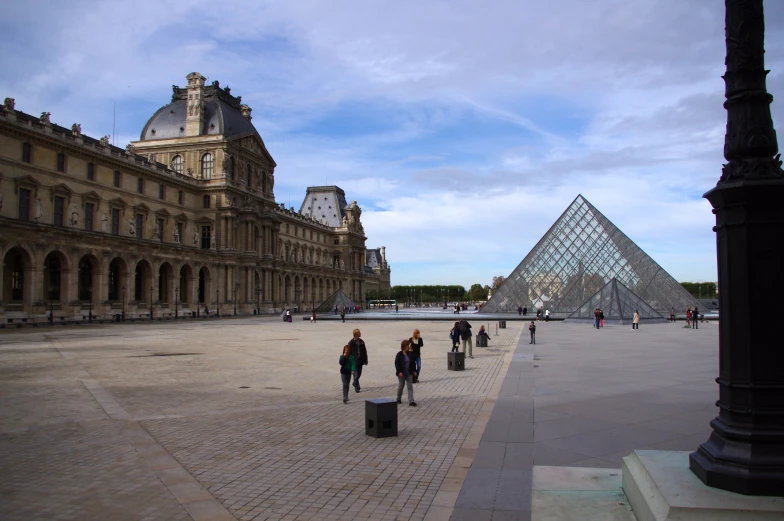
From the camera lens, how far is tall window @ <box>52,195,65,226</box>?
44.7 meters

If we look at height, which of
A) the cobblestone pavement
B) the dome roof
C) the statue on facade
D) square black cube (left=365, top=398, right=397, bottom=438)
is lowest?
the cobblestone pavement

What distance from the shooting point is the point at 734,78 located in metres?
4.25

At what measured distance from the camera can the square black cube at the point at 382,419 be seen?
8016 millimetres

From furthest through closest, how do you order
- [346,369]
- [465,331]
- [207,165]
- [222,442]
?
[207,165] < [465,331] < [346,369] < [222,442]

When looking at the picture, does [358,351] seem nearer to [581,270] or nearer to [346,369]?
[346,369]

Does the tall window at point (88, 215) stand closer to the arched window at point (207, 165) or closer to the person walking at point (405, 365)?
the arched window at point (207, 165)

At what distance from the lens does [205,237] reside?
214ft

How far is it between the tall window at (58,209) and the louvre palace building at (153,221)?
0.08 meters

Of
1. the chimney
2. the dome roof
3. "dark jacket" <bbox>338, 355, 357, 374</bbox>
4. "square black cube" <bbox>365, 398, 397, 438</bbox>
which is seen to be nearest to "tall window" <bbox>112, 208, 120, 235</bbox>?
the dome roof

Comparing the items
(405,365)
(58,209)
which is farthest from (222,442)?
(58,209)

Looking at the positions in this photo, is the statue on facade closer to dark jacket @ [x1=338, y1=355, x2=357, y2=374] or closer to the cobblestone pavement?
the cobblestone pavement

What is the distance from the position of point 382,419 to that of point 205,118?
66.4 metres

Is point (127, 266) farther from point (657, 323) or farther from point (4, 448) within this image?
point (4, 448)

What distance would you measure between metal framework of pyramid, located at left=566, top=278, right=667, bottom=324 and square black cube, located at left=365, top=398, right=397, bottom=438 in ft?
114
